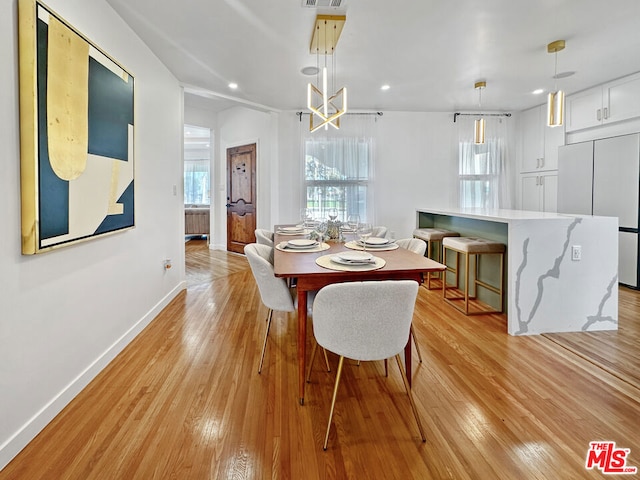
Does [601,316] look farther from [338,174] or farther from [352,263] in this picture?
[338,174]

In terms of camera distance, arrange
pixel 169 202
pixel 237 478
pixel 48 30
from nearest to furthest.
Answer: pixel 237 478
pixel 48 30
pixel 169 202

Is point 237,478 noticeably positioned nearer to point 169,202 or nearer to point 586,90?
point 169,202

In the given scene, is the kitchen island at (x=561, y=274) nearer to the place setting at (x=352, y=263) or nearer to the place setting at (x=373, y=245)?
the place setting at (x=373, y=245)

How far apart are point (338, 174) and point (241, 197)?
2093mm

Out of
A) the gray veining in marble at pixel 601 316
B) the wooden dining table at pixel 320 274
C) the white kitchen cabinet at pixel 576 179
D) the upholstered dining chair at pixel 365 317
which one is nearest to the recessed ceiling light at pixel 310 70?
the wooden dining table at pixel 320 274

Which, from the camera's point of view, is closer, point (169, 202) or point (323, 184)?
point (169, 202)

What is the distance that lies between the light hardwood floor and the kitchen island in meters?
0.16

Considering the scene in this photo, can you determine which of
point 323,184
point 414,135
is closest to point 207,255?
point 323,184

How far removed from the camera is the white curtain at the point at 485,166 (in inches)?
221

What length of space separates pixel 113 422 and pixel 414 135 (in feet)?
17.6

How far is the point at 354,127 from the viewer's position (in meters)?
5.49

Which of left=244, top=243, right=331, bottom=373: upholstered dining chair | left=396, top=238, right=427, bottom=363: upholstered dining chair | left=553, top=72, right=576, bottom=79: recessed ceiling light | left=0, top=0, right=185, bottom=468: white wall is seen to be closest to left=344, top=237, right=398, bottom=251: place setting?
left=396, top=238, right=427, bottom=363: upholstered dining chair

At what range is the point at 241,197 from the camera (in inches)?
261

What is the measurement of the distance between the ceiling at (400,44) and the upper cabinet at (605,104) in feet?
0.57
